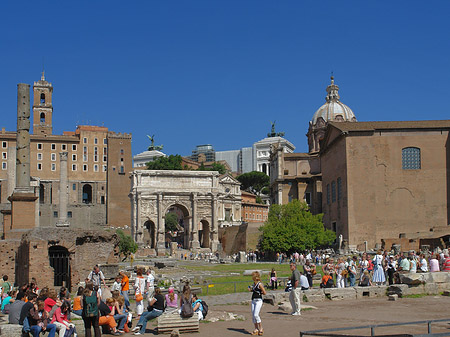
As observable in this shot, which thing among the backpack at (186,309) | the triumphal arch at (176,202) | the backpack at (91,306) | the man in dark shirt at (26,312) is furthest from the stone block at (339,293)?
the triumphal arch at (176,202)

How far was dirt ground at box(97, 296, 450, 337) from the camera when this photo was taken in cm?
1164

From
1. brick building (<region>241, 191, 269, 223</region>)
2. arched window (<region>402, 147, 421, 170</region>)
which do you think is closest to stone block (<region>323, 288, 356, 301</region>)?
arched window (<region>402, 147, 421, 170</region>)

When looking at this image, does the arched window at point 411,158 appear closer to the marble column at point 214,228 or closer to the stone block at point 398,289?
the marble column at point 214,228

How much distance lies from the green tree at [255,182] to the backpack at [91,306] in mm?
93265

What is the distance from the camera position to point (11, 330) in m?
10.7

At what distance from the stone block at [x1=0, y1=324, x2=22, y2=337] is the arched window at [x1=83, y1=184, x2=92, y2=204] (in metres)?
76.1

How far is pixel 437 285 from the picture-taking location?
18.3 metres

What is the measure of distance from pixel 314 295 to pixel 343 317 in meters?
3.30

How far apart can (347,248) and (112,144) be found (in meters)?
49.4

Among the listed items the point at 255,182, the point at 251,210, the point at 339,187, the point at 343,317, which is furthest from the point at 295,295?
the point at 255,182

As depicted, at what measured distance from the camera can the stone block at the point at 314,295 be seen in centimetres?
1650

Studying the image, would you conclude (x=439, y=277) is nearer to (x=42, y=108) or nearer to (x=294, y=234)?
(x=294, y=234)

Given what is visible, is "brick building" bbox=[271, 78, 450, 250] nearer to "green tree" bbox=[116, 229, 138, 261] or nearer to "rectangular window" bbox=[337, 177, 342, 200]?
"rectangular window" bbox=[337, 177, 342, 200]

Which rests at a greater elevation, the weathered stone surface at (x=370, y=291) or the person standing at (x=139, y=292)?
the person standing at (x=139, y=292)
